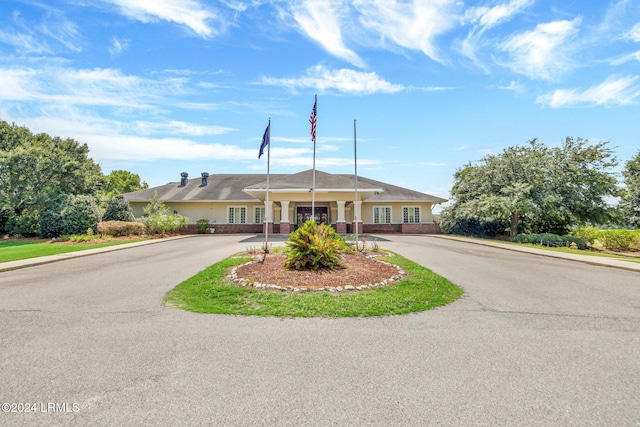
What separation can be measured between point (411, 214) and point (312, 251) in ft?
75.0

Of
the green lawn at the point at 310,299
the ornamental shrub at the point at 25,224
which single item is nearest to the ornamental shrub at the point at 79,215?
the ornamental shrub at the point at 25,224

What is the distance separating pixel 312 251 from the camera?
8656mm

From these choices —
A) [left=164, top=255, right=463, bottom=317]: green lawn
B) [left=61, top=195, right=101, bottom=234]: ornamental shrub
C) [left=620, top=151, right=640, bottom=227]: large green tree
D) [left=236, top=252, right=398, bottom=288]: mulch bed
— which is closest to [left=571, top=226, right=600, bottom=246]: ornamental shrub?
[left=620, top=151, right=640, bottom=227]: large green tree

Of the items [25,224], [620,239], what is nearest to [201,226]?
[25,224]

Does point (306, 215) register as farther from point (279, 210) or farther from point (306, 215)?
point (279, 210)

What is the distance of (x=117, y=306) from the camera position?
5973 mm

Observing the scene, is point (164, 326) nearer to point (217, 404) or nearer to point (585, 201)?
point (217, 404)

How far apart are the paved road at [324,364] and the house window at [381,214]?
22.9 m

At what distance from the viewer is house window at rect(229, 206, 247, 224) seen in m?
29.0

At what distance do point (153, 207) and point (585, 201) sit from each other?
34.0 meters

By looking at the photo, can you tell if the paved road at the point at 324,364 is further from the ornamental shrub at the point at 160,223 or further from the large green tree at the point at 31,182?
the large green tree at the point at 31,182

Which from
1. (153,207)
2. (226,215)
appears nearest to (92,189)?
(153,207)

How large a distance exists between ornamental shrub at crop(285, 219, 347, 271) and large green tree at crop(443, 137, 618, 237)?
686 inches

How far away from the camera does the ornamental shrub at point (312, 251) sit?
8.62 metres
